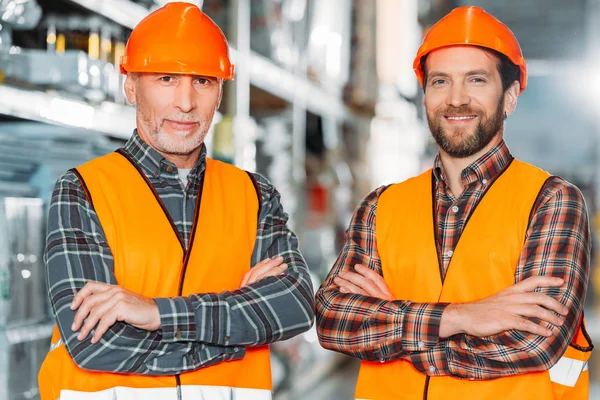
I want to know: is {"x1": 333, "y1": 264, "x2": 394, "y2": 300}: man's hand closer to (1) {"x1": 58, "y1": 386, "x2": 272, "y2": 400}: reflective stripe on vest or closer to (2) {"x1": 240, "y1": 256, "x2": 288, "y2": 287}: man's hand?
(2) {"x1": 240, "y1": 256, "x2": 288, "y2": 287}: man's hand

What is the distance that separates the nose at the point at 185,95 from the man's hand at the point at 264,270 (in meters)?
0.41

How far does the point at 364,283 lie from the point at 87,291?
2.24 feet

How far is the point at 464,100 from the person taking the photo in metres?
2.05

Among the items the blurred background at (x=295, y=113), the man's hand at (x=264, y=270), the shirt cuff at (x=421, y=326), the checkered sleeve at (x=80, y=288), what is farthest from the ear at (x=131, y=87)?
the shirt cuff at (x=421, y=326)

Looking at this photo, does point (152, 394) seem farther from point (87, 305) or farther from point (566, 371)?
point (566, 371)

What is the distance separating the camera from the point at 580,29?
23.8 ft

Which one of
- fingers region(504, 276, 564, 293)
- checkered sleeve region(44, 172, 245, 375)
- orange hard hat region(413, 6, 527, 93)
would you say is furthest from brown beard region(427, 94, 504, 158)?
checkered sleeve region(44, 172, 245, 375)

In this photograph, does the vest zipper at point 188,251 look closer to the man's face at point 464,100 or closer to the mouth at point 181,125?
the mouth at point 181,125

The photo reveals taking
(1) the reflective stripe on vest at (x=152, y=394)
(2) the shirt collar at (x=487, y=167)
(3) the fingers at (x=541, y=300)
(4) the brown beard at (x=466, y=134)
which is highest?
(4) the brown beard at (x=466, y=134)

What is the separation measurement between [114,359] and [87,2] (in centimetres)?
129

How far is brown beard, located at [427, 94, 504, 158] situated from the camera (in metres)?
2.08

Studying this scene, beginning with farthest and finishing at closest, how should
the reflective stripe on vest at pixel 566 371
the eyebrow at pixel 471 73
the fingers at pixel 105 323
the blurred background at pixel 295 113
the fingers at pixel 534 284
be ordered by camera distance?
the blurred background at pixel 295 113 < the eyebrow at pixel 471 73 < the reflective stripe on vest at pixel 566 371 < the fingers at pixel 534 284 < the fingers at pixel 105 323

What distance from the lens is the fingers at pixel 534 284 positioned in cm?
186

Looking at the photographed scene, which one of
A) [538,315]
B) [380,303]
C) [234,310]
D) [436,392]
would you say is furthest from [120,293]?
[538,315]
